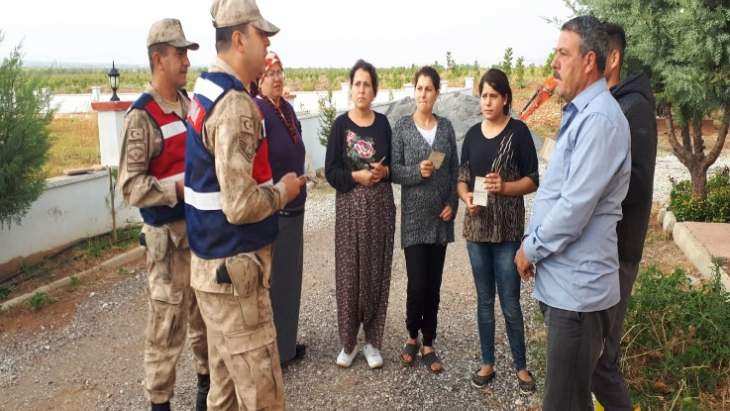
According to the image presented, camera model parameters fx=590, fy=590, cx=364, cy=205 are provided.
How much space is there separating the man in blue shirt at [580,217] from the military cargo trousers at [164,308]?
184 centimetres

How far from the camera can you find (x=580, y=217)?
2375 millimetres

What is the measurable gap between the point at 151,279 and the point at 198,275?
0.74 meters

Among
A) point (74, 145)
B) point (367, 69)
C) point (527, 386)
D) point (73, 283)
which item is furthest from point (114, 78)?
point (74, 145)

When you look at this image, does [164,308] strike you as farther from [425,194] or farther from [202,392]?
[425,194]

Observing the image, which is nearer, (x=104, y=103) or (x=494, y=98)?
(x=494, y=98)

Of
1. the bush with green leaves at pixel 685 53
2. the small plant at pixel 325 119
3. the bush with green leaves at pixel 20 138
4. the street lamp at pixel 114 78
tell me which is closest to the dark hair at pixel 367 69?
the bush with green leaves at pixel 20 138

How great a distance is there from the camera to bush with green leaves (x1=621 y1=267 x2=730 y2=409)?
341 cm

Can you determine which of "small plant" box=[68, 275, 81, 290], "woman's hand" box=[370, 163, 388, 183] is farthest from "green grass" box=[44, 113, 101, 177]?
"woman's hand" box=[370, 163, 388, 183]

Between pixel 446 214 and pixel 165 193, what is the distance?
1.84m

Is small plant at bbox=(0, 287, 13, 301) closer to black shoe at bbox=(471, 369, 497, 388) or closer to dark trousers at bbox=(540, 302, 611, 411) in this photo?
black shoe at bbox=(471, 369, 497, 388)

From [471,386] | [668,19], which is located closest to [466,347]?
[471,386]

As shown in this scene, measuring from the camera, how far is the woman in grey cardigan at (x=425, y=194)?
157 inches

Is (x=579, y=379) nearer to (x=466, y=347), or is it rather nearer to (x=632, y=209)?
(x=632, y=209)

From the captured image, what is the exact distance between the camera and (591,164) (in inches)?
91.7
